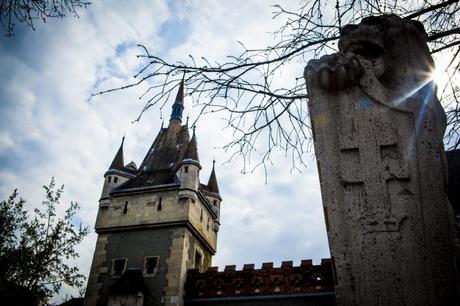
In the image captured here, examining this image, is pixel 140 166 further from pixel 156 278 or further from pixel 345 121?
pixel 345 121

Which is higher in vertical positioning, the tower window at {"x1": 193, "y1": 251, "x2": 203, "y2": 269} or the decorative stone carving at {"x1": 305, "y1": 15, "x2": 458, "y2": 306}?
the tower window at {"x1": 193, "y1": 251, "x2": 203, "y2": 269}

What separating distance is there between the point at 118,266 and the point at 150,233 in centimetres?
210

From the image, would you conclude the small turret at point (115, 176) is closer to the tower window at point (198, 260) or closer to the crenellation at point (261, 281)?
the tower window at point (198, 260)

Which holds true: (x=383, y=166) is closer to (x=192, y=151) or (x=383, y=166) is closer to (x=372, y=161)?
(x=372, y=161)

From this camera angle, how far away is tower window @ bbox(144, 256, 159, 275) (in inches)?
661

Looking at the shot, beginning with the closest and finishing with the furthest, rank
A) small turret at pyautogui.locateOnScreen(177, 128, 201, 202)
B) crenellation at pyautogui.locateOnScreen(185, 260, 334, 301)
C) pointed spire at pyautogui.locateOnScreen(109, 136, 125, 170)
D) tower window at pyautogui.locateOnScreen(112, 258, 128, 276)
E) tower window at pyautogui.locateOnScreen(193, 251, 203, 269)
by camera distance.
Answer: crenellation at pyautogui.locateOnScreen(185, 260, 334, 301), tower window at pyautogui.locateOnScreen(112, 258, 128, 276), small turret at pyautogui.locateOnScreen(177, 128, 201, 202), tower window at pyautogui.locateOnScreen(193, 251, 203, 269), pointed spire at pyautogui.locateOnScreen(109, 136, 125, 170)

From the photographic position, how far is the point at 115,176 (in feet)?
67.9

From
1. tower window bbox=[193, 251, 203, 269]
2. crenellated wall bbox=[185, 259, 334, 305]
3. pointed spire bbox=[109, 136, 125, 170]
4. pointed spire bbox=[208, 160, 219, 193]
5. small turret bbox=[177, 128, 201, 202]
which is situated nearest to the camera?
crenellated wall bbox=[185, 259, 334, 305]

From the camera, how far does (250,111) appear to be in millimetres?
4375

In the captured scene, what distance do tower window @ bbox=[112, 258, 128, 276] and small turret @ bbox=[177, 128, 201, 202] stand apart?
4034 millimetres

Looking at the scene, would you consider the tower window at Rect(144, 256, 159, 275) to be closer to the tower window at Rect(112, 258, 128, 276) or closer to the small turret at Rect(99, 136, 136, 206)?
the tower window at Rect(112, 258, 128, 276)

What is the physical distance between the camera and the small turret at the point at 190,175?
18.4 metres

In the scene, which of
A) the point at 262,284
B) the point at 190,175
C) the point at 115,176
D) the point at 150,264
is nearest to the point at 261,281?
the point at 262,284

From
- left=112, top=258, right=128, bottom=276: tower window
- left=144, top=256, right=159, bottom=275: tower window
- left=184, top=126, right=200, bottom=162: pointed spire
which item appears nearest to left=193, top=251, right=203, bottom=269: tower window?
left=144, top=256, right=159, bottom=275: tower window
